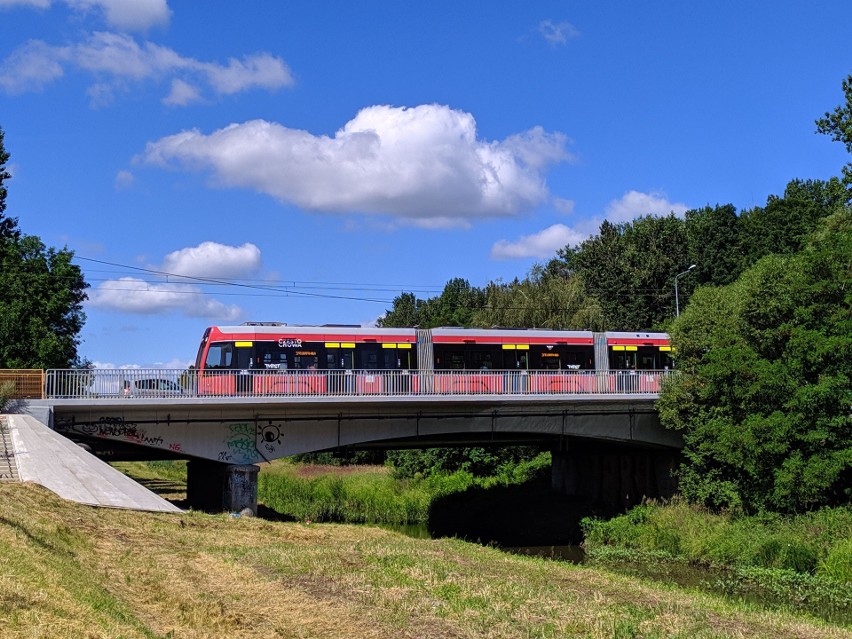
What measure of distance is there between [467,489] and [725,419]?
20.3m

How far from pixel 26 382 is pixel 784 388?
89.5 ft

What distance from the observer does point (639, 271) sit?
80.5 meters

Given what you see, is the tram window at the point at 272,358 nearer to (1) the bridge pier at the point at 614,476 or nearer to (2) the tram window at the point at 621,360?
(2) the tram window at the point at 621,360

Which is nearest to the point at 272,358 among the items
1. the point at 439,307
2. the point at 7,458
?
the point at 7,458

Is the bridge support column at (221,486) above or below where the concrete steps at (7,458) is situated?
below

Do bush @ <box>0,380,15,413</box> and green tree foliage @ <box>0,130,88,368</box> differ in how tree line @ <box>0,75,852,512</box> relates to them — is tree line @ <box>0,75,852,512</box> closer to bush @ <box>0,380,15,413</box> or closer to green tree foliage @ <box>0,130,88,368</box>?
green tree foliage @ <box>0,130,88,368</box>

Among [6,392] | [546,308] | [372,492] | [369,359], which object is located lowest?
[372,492]

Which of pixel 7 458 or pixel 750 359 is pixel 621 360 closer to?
pixel 750 359

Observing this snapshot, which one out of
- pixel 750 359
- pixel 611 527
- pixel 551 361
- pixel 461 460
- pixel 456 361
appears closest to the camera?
pixel 750 359

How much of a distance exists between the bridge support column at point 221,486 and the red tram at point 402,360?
3230 mm

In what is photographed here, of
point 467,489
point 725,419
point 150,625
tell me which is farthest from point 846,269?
point 150,625

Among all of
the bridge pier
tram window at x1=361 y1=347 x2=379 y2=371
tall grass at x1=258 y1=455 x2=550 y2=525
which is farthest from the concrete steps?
the bridge pier

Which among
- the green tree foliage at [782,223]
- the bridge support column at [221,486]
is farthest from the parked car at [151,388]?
the green tree foliage at [782,223]

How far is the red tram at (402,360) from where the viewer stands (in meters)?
35.6
